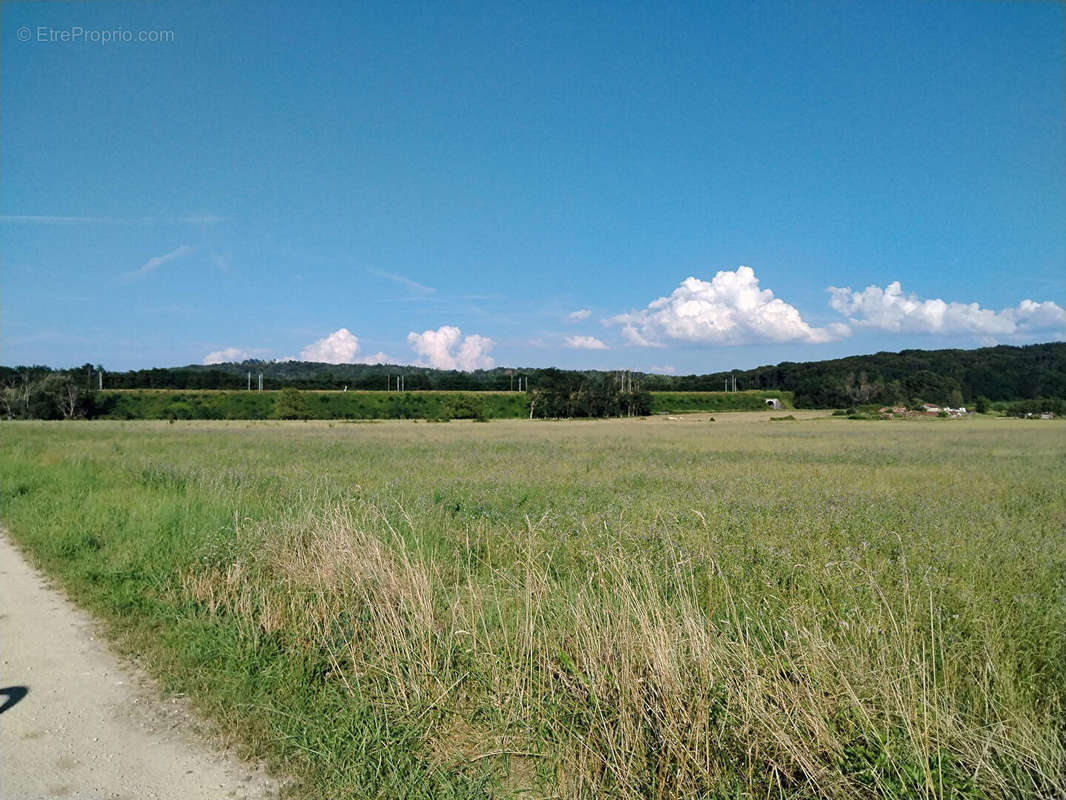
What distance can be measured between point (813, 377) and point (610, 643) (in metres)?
137

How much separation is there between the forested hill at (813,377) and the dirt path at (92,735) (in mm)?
44076

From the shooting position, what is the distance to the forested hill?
58250mm

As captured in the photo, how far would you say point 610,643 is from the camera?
4.68 metres

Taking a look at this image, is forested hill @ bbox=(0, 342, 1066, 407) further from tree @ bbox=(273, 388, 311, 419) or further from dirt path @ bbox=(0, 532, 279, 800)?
dirt path @ bbox=(0, 532, 279, 800)

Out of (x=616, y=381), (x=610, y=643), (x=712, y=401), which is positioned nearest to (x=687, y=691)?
(x=610, y=643)

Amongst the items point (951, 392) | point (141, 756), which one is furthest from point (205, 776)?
point (951, 392)

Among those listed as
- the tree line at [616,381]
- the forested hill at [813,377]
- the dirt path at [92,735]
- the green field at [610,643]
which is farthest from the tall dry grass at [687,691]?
the tree line at [616,381]

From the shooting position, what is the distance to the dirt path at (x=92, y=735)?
14.3 feet

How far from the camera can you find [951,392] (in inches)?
3403

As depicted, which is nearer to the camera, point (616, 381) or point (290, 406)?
Answer: point (290, 406)

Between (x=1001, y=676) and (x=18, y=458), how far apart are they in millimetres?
26347

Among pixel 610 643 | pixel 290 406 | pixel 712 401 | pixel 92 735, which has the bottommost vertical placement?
pixel 712 401

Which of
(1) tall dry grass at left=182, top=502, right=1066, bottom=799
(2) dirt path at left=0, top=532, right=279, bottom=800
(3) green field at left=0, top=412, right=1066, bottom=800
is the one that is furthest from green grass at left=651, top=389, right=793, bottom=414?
(2) dirt path at left=0, top=532, right=279, bottom=800

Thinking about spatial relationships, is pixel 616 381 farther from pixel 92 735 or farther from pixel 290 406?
pixel 92 735
